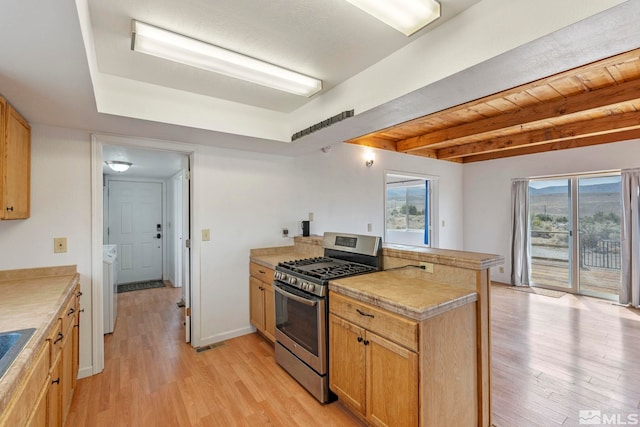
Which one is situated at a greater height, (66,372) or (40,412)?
(40,412)

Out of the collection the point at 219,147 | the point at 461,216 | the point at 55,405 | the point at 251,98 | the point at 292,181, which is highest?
the point at 251,98

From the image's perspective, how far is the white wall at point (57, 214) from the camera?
2.28m

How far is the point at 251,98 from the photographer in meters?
2.66

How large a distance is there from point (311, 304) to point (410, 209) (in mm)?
4909

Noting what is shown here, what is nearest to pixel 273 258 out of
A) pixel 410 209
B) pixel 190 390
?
pixel 190 390

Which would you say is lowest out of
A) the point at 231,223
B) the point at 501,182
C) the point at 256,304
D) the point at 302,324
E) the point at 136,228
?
the point at 256,304

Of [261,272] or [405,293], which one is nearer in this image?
[405,293]

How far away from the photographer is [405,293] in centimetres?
176

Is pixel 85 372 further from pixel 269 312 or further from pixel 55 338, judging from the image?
pixel 269 312

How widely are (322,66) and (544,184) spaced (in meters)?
5.06

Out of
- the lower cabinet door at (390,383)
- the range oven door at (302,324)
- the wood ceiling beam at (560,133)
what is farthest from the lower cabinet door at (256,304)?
the wood ceiling beam at (560,133)

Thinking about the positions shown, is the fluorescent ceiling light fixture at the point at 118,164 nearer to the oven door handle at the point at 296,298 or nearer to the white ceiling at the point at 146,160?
the white ceiling at the point at 146,160

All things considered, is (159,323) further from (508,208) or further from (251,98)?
(508,208)

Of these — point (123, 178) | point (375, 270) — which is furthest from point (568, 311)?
point (123, 178)
